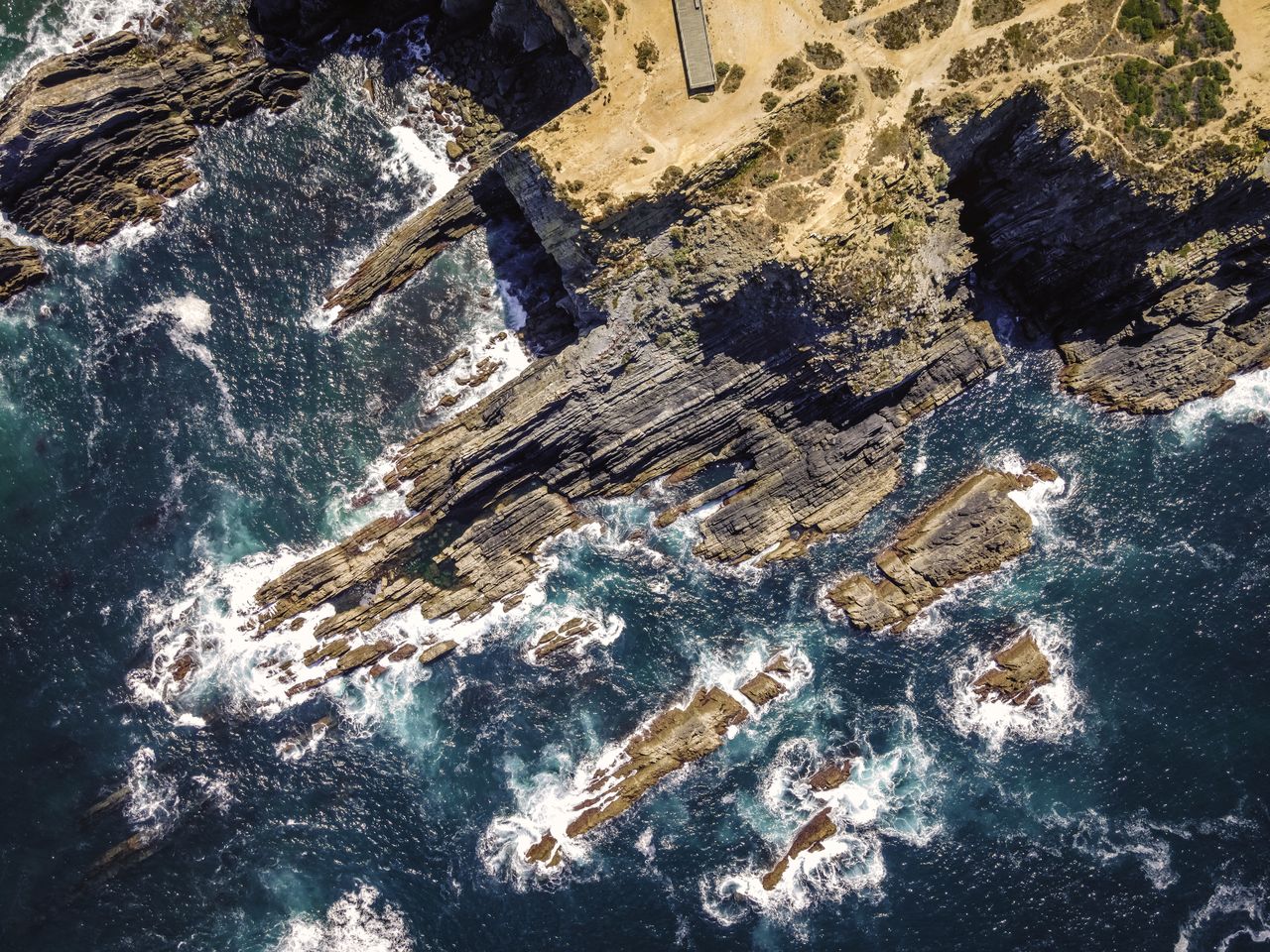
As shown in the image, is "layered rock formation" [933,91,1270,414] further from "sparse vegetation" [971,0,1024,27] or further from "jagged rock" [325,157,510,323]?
"jagged rock" [325,157,510,323]

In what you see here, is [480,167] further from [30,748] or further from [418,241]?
[30,748]

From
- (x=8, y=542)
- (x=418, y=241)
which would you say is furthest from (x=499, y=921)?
(x=418, y=241)

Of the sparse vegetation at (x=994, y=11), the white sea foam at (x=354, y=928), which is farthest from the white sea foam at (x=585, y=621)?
the sparse vegetation at (x=994, y=11)

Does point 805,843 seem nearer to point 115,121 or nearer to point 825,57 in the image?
point 825,57

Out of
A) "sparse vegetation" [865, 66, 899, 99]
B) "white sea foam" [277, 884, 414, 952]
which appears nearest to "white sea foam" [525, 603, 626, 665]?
"white sea foam" [277, 884, 414, 952]

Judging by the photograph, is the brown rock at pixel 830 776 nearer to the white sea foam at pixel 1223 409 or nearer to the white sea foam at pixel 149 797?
the white sea foam at pixel 1223 409

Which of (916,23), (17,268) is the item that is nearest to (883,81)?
(916,23)
